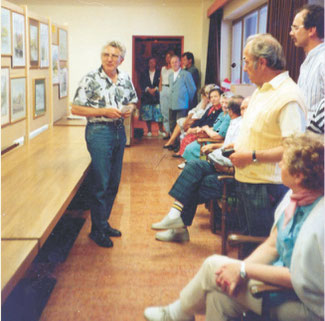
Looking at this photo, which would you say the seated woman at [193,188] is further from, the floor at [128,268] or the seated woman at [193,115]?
the seated woman at [193,115]

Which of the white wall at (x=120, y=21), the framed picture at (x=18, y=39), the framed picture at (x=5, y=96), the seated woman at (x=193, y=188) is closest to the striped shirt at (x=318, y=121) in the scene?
the seated woman at (x=193, y=188)

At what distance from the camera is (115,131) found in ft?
10.7

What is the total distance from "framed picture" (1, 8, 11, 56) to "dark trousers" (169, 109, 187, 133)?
4.33m

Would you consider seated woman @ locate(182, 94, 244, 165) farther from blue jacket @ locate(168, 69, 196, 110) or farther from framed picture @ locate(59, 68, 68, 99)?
blue jacket @ locate(168, 69, 196, 110)

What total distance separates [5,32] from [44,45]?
146cm

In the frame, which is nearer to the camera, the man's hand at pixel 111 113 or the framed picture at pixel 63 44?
the man's hand at pixel 111 113

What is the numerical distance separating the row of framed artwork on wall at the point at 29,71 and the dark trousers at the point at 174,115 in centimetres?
216

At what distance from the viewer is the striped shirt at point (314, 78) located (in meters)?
2.41

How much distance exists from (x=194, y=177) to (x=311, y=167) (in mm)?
1910

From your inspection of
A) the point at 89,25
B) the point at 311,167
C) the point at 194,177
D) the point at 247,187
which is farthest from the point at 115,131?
the point at 89,25

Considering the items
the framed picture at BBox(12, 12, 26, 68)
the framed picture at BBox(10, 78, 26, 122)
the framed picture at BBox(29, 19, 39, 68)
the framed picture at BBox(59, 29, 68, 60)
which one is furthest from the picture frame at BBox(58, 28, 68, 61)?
the framed picture at BBox(10, 78, 26, 122)

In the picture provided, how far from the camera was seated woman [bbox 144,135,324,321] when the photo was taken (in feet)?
4.88

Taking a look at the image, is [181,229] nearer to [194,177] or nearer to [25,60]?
[194,177]

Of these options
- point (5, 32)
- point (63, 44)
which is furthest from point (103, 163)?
point (63, 44)
